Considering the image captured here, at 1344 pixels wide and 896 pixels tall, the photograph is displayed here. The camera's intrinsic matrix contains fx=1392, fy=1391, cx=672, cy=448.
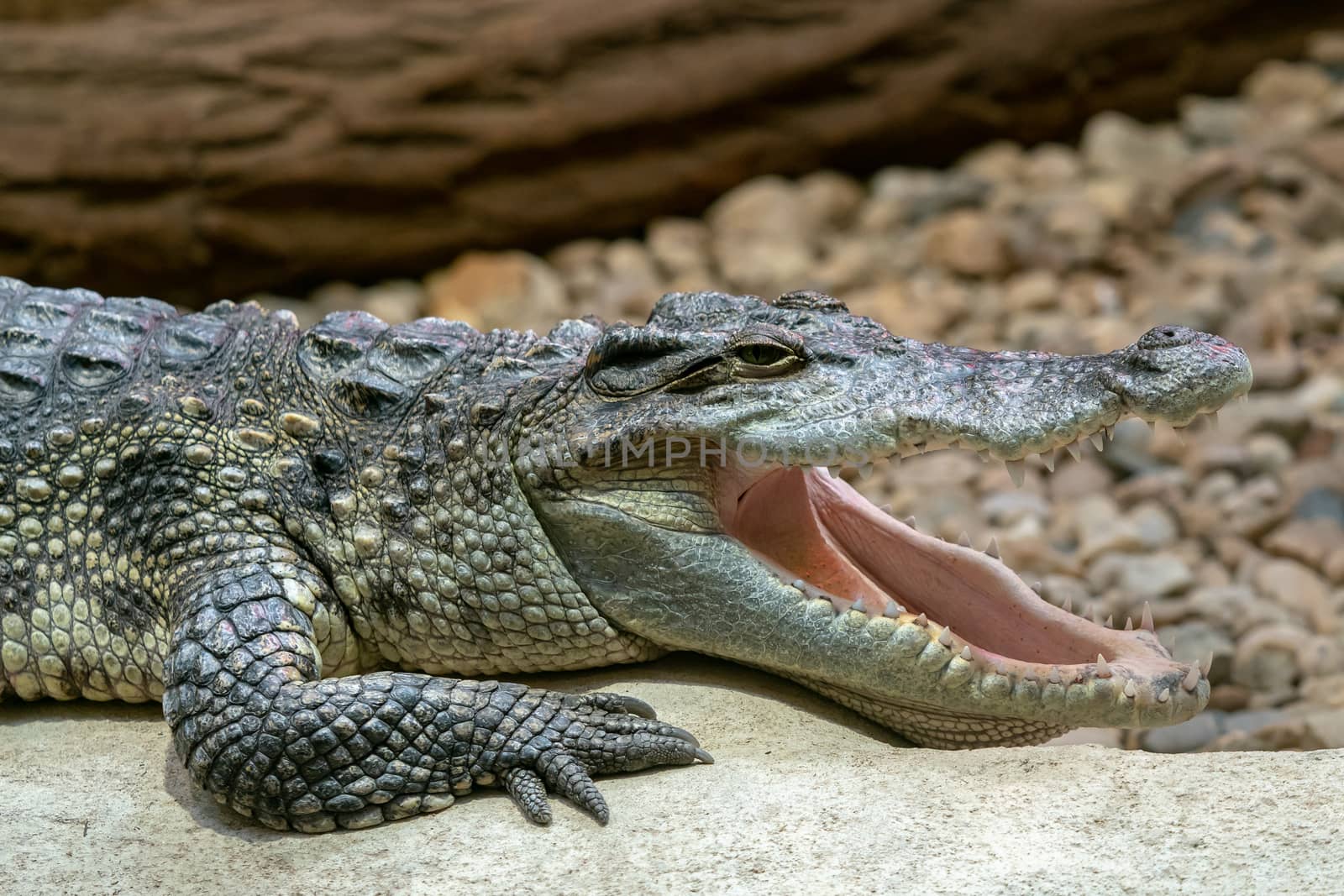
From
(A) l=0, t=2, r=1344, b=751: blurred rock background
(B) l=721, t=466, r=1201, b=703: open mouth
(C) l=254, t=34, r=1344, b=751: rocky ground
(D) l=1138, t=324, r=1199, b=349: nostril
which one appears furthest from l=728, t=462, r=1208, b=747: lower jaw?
(A) l=0, t=2, r=1344, b=751: blurred rock background

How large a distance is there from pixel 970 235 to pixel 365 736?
5.56 m

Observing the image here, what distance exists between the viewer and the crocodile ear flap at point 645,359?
11.5 feet

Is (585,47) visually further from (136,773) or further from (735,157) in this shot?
(136,773)

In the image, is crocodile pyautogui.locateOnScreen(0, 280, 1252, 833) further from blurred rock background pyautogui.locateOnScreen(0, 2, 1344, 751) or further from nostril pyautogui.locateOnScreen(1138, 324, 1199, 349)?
Answer: blurred rock background pyautogui.locateOnScreen(0, 2, 1344, 751)

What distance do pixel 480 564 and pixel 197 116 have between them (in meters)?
4.92

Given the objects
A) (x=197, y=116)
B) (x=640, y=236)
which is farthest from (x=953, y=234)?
(x=197, y=116)

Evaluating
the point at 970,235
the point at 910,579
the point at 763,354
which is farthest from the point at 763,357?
the point at 970,235

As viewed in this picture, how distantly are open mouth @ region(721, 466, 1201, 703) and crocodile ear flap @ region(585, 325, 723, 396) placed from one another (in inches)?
13.1

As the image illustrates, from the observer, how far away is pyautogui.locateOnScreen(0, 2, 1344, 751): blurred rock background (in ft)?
20.3

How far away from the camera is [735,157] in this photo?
28.0 feet

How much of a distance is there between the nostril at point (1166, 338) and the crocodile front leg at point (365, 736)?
1.41m

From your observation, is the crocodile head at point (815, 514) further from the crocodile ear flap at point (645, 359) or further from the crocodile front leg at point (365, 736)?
the crocodile front leg at point (365, 736)

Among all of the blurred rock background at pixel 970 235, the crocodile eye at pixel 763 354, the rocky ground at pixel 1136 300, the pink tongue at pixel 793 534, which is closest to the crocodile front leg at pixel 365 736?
the pink tongue at pixel 793 534

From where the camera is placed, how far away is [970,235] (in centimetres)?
784
